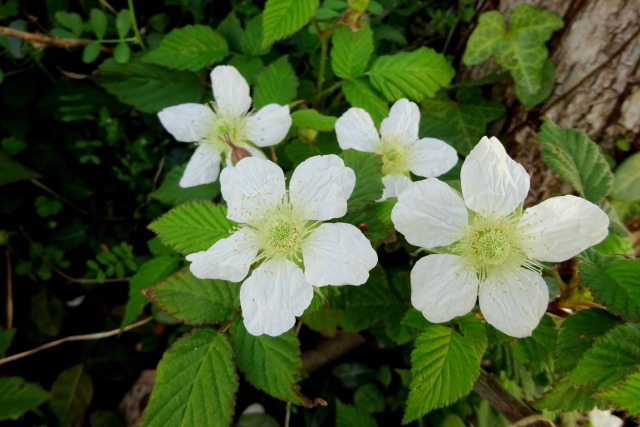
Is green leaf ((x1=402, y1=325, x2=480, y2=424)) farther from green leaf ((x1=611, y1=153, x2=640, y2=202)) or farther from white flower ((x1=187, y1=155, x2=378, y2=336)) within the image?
green leaf ((x1=611, y1=153, x2=640, y2=202))

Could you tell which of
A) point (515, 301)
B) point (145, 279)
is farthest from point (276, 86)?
point (515, 301)

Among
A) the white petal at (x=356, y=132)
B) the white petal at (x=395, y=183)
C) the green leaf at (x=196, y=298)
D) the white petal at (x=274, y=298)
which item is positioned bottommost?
the green leaf at (x=196, y=298)

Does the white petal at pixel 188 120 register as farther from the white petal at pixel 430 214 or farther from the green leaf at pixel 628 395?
the green leaf at pixel 628 395

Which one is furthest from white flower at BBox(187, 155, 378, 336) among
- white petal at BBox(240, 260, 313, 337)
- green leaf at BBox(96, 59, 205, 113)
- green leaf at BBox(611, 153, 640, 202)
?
green leaf at BBox(611, 153, 640, 202)

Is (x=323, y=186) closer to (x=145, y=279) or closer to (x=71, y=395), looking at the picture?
(x=145, y=279)

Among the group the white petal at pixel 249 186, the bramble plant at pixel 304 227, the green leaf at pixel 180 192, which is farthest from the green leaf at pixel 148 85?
the white petal at pixel 249 186
